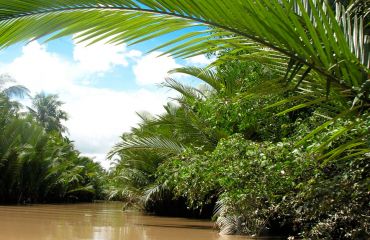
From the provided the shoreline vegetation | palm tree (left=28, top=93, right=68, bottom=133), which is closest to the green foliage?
the shoreline vegetation

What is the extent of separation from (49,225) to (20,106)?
1725 cm

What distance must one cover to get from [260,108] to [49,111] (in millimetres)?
33152

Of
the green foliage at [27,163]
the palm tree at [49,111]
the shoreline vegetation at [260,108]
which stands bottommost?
the shoreline vegetation at [260,108]

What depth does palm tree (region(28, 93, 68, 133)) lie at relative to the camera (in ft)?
120

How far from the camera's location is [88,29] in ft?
5.51

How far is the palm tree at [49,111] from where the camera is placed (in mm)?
36487

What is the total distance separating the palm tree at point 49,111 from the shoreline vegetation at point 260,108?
69.0 ft

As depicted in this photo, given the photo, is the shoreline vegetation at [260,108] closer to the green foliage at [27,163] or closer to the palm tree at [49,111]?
the green foliage at [27,163]

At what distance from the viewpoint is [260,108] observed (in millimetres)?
7090

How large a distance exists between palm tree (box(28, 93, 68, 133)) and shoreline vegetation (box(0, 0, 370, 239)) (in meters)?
21.0

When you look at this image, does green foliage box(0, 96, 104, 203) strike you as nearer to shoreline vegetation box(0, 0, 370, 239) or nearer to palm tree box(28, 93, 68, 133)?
shoreline vegetation box(0, 0, 370, 239)

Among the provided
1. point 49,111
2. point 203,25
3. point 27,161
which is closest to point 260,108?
point 203,25

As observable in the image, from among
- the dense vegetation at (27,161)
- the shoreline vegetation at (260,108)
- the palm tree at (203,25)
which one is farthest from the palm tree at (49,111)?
the palm tree at (203,25)

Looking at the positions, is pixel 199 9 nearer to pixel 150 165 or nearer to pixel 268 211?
pixel 268 211
